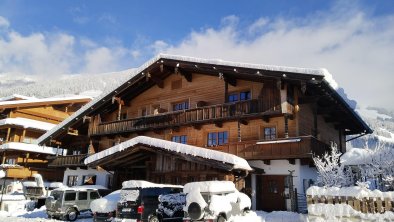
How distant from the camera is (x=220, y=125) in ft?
79.7

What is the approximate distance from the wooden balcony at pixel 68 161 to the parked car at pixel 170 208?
634 inches

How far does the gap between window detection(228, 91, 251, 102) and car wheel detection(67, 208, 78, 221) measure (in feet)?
39.9

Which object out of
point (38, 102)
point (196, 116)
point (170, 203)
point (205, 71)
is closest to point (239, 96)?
point (205, 71)

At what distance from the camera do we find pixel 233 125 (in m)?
24.1

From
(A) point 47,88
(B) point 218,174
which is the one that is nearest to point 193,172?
(B) point 218,174

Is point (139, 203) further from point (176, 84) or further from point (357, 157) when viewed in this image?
point (176, 84)

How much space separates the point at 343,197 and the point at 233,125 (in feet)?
36.4

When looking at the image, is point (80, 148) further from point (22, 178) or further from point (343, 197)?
point (343, 197)

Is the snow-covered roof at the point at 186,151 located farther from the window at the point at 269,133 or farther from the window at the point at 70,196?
the window at the point at 269,133

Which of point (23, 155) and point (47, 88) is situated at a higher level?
point (47, 88)

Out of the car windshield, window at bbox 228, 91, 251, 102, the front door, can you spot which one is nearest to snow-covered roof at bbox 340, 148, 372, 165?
the front door

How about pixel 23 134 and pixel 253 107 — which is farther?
pixel 23 134

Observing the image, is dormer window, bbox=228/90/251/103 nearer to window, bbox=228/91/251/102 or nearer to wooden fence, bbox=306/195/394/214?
window, bbox=228/91/251/102

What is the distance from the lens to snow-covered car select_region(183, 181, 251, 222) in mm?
13117
